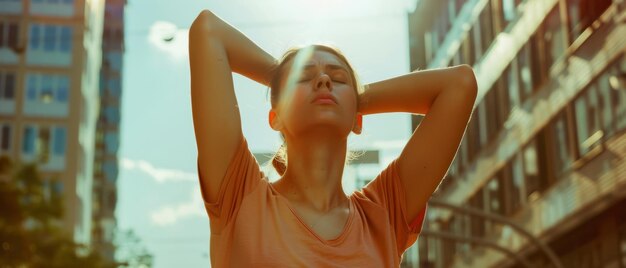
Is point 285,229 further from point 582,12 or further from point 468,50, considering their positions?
point 468,50

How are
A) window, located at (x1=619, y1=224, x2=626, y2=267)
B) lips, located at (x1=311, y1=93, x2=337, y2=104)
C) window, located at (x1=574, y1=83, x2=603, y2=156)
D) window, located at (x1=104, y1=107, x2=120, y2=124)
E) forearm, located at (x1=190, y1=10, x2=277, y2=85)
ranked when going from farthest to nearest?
1. window, located at (x1=104, y1=107, x2=120, y2=124)
2. window, located at (x1=574, y1=83, x2=603, y2=156)
3. window, located at (x1=619, y1=224, x2=626, y2=267)
4. forearm, located at (x1=190, y1=10, x2=277, y2=85)
5. lips, located at (x1=311, y1=93, x2=337, y2=104)

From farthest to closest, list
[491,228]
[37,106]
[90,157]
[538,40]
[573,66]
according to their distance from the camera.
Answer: [90,157]
[37,106]
[491,228]
[538,40]
[573,66]

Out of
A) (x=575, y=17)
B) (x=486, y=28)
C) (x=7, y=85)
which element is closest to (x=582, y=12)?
(x=575, y=17)

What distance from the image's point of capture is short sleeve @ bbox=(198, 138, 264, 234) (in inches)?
115

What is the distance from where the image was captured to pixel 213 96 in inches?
117

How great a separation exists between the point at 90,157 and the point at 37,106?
725cm

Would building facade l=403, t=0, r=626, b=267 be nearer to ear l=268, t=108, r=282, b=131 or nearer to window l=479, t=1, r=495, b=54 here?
window l=479, t=1, r=495, b=54

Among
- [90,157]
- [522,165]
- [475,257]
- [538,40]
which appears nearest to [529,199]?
[522,165]

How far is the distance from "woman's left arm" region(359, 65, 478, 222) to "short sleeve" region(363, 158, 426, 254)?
0.07 ft

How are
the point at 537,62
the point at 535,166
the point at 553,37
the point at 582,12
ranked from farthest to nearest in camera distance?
the point at 537,62, the point at 535,166, the point at 553,37, the point at 582,12

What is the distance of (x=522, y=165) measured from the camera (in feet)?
111

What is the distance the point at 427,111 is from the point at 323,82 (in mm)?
436

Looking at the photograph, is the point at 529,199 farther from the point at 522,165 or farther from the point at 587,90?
the point at 587,90

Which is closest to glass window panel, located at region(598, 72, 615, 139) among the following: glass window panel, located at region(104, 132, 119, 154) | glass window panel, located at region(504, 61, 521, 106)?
glass window panel, located at region(504, 61, 521, 106)
